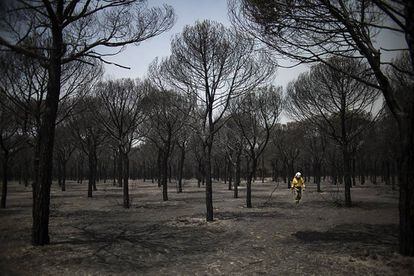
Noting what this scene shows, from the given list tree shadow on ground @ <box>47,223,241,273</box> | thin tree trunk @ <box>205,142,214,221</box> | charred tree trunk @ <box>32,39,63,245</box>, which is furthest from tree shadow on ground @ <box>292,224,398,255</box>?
charred tree trunk @ <box>32,39,63,245</box>

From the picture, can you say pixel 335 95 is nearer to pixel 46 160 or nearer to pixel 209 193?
pixel 209 193

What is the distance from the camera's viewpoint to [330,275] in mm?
7246

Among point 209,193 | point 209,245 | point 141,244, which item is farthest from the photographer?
point 209,193

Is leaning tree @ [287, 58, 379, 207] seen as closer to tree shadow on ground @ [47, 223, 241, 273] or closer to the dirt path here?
the dirt path

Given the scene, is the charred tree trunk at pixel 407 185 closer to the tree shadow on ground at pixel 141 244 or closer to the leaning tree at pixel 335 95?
the tree shadow on ground at pixel 141 244

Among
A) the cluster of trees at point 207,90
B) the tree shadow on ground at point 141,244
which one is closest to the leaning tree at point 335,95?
the cluster of trees at point 207,90

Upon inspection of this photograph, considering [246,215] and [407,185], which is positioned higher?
[407,185]

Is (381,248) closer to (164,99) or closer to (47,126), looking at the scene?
(47,126)

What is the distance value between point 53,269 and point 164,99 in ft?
53.9

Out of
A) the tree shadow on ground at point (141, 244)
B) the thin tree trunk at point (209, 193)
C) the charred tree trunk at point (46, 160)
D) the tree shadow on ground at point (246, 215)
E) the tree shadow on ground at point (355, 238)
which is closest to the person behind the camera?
the tree shadow on ground at point (141, 244)

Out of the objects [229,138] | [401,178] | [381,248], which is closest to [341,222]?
[381,248]

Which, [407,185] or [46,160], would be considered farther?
[46,160]

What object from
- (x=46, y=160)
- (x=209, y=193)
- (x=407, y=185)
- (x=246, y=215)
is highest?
(x=46, y=160)

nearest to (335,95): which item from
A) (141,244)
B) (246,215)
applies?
(246,215)
